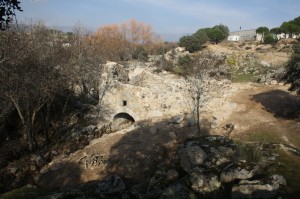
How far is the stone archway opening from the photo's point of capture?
26.9m

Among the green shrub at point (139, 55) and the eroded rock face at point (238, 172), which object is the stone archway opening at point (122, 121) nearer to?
the eroded rock face at point (238, 172)

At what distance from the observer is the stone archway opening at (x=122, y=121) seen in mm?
26875

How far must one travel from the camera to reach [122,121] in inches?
1081

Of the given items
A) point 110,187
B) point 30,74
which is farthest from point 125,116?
point 110,187

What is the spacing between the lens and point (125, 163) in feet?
68.7

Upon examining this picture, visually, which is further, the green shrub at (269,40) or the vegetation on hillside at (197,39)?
the green shrub at (269,40)

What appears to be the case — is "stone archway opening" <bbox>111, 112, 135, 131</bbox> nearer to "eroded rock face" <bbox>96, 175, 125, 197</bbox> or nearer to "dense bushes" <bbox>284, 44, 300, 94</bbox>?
"eroded rock face" <bbox>96, 175, 125, 197</bbox>

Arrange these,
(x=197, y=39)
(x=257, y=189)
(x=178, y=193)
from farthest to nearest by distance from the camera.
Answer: (x=197, y=39) < (x=178, y=193) < (x=257, y=189)

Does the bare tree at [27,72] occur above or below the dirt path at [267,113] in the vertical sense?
above

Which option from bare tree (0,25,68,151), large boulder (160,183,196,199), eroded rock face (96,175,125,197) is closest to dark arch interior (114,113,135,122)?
bare tree (0,25,68,151)

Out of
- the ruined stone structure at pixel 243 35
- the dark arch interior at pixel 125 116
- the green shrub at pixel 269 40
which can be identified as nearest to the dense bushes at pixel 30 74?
the dark arch interior at pixel 125 116

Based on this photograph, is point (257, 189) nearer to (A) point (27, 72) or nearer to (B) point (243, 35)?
(A) point (27, 72)

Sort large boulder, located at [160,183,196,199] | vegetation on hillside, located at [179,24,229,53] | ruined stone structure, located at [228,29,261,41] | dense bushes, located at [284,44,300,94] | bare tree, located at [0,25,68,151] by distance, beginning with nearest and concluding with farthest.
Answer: large boulder, located at [160,183,196,199] < bare tree, located at [0,25,68,151] < dense bushes, located at [284,44,300,94] < vegetation on hillside, located at [179,24,229,53] < ruined stone structure, located at [228,29,261,41]

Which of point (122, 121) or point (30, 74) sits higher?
point (30, 74)
